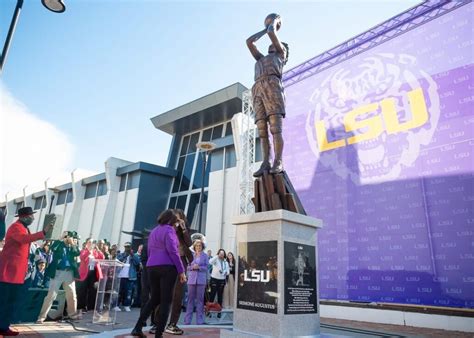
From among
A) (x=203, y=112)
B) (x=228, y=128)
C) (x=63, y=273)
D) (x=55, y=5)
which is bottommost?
(x=63, y=273)

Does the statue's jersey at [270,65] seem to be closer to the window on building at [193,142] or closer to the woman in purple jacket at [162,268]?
the woman in purple jacket at [162,268]

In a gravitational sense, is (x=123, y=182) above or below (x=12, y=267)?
above

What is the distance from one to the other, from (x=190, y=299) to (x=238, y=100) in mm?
14676

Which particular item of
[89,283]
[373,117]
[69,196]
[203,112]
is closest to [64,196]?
[69,196]

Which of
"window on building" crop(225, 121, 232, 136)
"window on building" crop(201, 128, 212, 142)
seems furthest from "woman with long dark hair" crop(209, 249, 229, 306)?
"window on building" crop(201, 128, 212, 142)

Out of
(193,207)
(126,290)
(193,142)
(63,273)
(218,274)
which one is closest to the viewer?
(63,273)

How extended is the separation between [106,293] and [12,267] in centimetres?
245

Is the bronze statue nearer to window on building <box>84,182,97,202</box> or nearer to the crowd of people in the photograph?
the crowd of people

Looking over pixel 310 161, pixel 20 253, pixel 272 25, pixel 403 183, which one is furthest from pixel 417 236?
pixel 20 253

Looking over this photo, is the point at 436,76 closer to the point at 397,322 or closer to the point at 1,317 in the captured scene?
the point at 397,322

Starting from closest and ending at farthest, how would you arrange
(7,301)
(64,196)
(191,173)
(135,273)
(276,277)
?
(276,277), (7,301), (135,273), (191,173), (64,196)

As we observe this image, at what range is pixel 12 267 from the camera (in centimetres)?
417

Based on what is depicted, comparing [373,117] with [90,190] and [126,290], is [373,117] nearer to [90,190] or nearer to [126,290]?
[126,290]

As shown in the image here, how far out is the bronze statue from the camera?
195 inches
